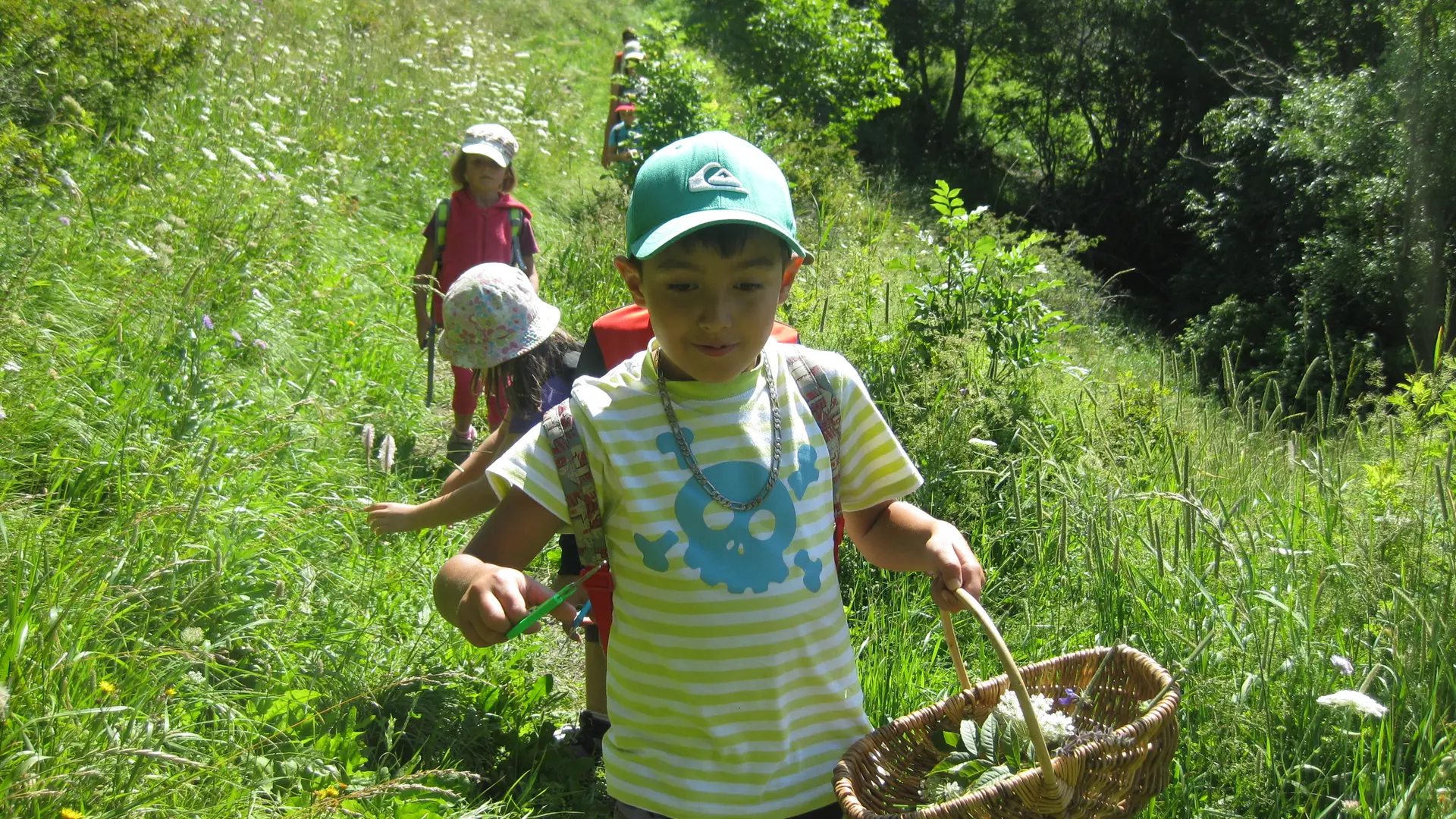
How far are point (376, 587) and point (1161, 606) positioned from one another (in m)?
2.25

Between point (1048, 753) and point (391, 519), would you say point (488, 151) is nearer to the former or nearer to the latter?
point (391, 519)

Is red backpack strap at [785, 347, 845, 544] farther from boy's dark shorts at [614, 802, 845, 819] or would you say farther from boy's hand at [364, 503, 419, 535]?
boy's hand at [364, 503, 419, 535]

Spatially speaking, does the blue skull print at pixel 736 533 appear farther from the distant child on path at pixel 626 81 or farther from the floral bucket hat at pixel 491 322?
the distant child on path at pixel 626 81

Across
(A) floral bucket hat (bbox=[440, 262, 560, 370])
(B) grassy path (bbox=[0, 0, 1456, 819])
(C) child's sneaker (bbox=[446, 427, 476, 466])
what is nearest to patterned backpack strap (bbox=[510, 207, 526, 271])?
(B) grassy path (bbox=[0, 0, 1456, 819])

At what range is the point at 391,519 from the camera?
260cm

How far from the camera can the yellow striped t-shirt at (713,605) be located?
171 cm

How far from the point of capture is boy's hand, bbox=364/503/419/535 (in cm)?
259

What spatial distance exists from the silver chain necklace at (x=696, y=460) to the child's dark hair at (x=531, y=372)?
1.46 metres

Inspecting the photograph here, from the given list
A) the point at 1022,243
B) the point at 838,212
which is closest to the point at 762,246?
the point at 1022,243

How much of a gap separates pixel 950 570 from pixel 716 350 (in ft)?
1.65

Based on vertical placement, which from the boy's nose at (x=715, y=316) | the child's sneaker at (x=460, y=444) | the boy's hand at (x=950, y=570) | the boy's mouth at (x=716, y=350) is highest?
the child's sneaker at (x=460, y=444)

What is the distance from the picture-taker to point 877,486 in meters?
1.90

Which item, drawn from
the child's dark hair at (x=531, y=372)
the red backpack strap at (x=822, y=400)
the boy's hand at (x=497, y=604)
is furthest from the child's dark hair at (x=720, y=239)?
the child's dark hair at (x=531, y=372)

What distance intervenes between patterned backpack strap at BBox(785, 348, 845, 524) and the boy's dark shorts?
18.8 inches
